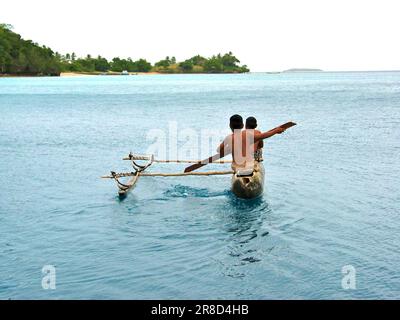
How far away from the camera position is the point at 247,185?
1566 cm

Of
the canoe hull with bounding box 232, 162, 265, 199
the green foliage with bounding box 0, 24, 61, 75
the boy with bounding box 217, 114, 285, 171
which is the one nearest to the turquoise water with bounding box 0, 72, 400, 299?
the canoe hull with bounding box 232, 162, 265, 199

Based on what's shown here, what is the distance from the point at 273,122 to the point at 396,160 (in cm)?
2096

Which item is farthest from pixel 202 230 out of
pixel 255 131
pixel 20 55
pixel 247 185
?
pixel 20 55

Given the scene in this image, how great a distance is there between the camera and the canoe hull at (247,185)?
1568 cm

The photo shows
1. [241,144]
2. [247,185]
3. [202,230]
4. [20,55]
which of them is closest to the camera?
[202,230]

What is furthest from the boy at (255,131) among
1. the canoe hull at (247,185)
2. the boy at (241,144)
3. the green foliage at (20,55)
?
the green foliage at (20,55)

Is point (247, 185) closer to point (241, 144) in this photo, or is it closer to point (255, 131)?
point (241, 144)

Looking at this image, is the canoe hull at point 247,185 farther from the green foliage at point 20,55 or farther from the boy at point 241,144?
the green foliage at point 20,55

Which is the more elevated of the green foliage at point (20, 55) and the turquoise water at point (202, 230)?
the green foliage at point (20, 55)

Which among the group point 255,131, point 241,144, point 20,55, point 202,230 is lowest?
point 202,230

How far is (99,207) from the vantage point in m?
16.9

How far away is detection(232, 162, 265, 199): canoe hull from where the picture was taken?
1568 centimetres

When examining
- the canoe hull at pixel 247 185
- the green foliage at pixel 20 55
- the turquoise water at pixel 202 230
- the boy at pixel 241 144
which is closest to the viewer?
the turquoise water at pixel 202 230
